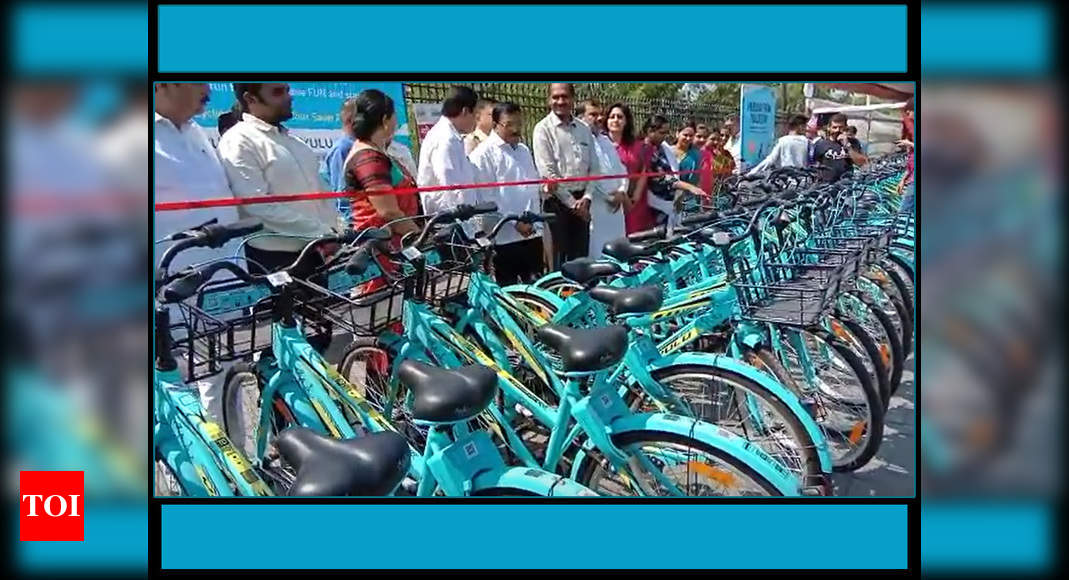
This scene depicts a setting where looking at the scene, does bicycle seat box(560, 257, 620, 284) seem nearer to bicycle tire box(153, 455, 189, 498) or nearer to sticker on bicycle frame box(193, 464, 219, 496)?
sticker on bicycle frame box(193, 464, 219, 496)

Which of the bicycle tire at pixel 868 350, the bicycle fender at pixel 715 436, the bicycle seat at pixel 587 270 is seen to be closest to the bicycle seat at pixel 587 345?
the bicycle fender at pixel 715 436

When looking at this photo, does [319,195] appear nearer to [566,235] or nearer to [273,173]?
[273,173]

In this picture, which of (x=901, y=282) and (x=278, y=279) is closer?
(x=278, y=279)

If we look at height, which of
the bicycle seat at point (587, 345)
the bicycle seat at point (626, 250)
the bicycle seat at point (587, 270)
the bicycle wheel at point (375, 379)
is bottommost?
the bicycle wheel at point (375, 379)

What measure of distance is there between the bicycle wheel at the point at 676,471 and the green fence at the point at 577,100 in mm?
1271

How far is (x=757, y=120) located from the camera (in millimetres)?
3693

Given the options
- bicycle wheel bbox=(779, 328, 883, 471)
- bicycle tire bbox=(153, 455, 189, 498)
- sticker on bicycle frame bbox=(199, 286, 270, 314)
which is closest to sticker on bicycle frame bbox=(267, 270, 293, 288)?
sticker on bicycle frame bbox=(199, 286, 270, 314)

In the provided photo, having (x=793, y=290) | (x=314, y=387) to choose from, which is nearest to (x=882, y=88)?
(x=793, y=290)

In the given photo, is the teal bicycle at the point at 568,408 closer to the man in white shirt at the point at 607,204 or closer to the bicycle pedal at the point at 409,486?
the bicycle pedal at the point at 409,486

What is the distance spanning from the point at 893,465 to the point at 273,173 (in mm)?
2704

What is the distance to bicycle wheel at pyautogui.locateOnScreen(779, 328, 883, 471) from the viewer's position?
3.73m

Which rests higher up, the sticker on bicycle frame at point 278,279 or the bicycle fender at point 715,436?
the sticker on bicycle frame at point 278,279

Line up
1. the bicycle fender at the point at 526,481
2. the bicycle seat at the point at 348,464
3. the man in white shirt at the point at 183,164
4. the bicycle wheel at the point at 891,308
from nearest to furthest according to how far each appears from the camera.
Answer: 1. the bicycle seat at the point at 348,464
2. the bicycle fender at the point at 526,481
3. the man in white shirt at the point at 183,164
4. the bicycle wheel at the point at 891,308

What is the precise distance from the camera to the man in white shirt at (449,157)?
3.70 m
